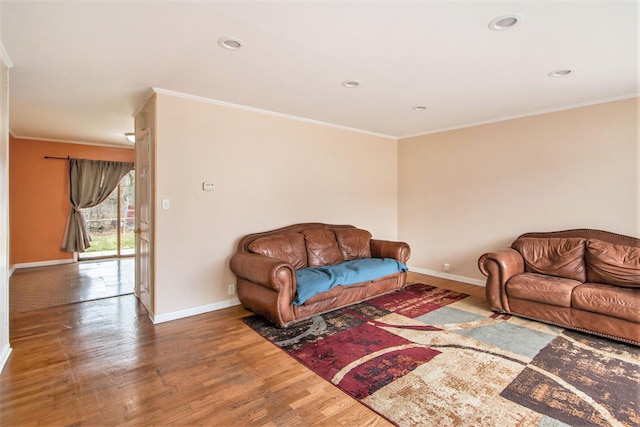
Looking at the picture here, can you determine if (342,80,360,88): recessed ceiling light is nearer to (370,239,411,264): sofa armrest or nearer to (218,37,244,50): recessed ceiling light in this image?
(218,37,244,50): recessed ceiling light

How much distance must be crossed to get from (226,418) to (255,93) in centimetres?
296

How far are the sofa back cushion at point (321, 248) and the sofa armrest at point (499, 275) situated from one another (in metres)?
1.83

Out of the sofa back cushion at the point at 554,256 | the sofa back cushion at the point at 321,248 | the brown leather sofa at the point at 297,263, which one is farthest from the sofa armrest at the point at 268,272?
the sofa back cushion at the point at 554,256

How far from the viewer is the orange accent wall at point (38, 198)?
5.86 meters

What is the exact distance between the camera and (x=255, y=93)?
11.3ft

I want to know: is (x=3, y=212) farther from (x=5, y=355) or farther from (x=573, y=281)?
(x=573, y=281)

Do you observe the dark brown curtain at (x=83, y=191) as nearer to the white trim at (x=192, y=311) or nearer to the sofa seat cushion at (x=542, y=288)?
the white trim at (x=192, y=311)

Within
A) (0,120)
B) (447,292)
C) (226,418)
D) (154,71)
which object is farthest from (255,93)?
(447,292)

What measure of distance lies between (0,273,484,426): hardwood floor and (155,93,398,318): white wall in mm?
588

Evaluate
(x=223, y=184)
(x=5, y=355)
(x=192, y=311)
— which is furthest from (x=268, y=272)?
(x=5, y=355)

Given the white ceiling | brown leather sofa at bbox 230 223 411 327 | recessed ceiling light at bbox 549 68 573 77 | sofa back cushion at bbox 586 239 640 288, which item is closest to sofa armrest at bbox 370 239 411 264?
brown leather sofa at bbox 230 223 411 327

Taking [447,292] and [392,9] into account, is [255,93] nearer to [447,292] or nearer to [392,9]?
[392,9]

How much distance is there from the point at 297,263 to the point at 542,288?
2.68 meters

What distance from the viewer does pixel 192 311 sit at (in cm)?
363
